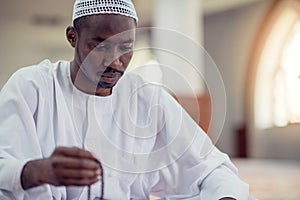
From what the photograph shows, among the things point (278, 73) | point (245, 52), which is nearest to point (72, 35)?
point (278, 73)

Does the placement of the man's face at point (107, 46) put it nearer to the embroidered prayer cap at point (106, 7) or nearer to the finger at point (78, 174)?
the embroidered prayer cap at point (106, 7)

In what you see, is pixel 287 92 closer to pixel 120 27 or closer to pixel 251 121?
pixel 251 121

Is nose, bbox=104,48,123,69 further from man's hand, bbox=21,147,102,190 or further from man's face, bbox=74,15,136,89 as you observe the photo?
man's hand, bbox=21,147,102,190

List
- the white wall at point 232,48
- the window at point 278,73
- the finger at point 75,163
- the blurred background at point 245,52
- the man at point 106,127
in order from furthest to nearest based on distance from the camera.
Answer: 1. the white wall at point 232,48
2. the blurred background at point 245,52
3. the window at point 278,73
4. the man at point 106,127
5. the finger at point 75,163

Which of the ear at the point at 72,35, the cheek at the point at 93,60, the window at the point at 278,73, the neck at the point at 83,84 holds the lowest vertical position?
the window at the point at 278,73

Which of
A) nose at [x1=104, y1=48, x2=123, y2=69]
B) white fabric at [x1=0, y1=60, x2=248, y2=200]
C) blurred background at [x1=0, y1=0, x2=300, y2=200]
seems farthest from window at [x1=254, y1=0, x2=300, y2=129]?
nose at [x1=104, y1=48, x2=123, y2=69]

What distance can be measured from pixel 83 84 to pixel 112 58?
130 mm

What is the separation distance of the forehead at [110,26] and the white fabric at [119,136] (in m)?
0.14

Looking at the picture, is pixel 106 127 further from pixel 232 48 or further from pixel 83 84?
pixel 232 48

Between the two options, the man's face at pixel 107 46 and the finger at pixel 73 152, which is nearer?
the finger at pixel 73 152

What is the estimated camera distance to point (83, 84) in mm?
970

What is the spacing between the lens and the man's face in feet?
2.84

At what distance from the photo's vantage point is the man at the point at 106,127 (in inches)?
33.9

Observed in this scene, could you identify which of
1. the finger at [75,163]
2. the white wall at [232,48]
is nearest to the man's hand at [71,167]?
the finger at [75,163]
